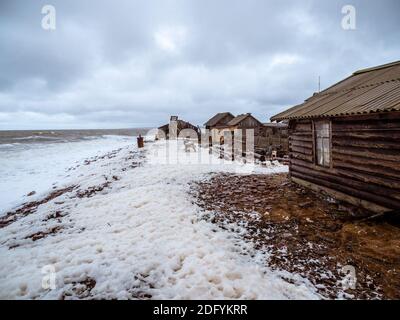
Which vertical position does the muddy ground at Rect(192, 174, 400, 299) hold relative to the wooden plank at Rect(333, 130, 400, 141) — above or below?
below

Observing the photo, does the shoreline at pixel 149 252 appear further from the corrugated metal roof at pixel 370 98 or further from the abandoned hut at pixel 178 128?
the abandoned hut at pixel 178 128

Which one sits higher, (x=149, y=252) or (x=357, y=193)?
(x=357, y=193)

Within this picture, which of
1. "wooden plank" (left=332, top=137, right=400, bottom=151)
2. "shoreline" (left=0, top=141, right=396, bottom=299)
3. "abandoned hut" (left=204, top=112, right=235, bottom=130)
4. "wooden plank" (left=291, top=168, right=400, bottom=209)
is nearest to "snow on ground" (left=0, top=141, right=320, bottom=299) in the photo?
"shoreline" (left=0, top=141, right=396, bottom=299)

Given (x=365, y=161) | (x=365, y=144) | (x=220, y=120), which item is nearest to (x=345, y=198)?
(x=365, y=161)

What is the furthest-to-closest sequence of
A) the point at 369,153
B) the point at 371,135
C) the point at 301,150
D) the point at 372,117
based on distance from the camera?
the point at 301,150
the point at 369,153
the point at 371,135
the point at 372,117

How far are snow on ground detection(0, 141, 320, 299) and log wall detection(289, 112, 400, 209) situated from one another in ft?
14.8

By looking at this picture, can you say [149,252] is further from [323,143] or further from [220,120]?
[220,120]

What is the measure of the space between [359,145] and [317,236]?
3.55 meters

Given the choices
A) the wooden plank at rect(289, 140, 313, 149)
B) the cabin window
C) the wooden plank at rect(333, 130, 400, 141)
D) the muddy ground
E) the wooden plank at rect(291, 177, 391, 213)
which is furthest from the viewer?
the wooden plank at rect(289, 140, 313, 149)

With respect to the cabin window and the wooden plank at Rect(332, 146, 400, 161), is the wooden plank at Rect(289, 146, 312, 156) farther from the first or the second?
the wooden plank at Rect(332, 146, 400, 161)

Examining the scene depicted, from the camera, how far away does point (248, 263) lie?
17.1 feet

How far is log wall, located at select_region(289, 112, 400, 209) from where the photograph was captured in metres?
6.77

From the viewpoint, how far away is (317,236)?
6.40 metres
